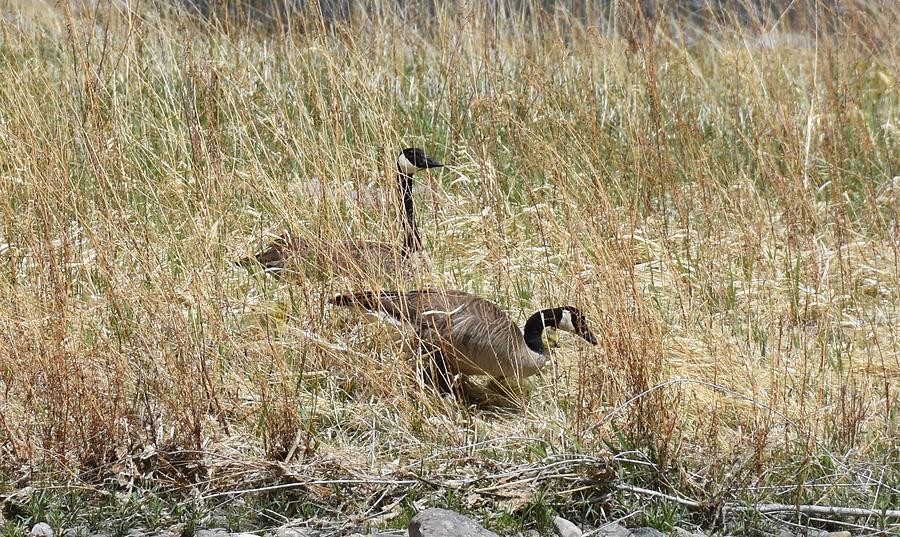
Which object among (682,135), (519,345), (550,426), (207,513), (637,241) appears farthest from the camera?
(682,135)

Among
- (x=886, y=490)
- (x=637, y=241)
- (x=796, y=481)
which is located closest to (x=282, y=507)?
(x=796, y=481)

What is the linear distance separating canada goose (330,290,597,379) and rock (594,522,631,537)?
0.87 m

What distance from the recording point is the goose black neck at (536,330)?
4352 mm

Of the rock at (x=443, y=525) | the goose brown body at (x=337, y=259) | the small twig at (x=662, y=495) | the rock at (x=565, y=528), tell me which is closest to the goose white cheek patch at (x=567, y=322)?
the goose brown body at (x=337, y=259)

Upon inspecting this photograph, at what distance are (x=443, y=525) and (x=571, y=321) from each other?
1.28 m

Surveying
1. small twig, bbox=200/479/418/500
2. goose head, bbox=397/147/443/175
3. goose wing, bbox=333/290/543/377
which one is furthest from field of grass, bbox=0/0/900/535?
goose head, bbox=397/147/443/175

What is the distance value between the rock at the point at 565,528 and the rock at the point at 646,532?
0.58 feet

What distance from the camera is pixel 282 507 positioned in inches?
143

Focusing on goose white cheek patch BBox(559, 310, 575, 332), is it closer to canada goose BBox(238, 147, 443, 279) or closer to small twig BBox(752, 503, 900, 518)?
canada goose BBox(238, 147, 443, 279)

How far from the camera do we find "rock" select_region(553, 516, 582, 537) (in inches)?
136

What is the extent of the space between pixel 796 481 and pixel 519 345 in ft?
3.81

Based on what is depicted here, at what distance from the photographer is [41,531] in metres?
3.45

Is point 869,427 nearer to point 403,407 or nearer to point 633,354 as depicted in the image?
point 633,354

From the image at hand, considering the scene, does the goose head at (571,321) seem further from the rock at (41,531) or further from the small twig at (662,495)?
the rock at (41,531)
